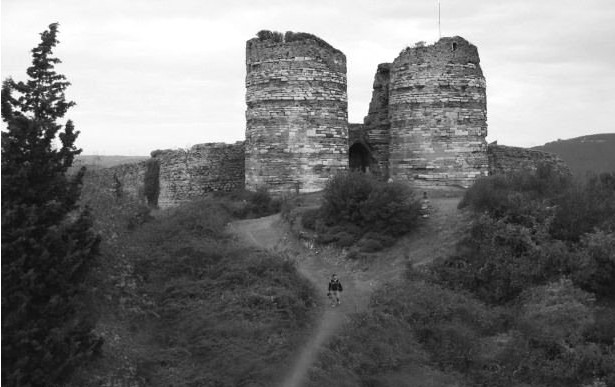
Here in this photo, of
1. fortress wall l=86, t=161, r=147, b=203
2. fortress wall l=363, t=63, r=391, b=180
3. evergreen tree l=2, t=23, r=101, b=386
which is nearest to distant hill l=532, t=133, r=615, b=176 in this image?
fortress wall l=363, t=63, r=391, b=180

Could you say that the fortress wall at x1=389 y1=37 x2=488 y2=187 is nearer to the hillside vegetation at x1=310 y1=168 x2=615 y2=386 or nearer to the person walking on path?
the hillside vegetation at x1=310 y1=168 x2=615 y2=386

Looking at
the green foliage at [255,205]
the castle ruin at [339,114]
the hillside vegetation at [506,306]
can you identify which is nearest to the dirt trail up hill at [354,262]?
the hillside vegetation at [506,306]

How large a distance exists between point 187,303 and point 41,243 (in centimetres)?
386

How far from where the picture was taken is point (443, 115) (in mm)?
24266

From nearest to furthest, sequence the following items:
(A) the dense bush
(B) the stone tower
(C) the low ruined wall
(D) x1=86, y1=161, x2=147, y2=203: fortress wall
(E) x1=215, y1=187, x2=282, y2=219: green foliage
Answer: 1. (A) the dense bush
2. (E) x1=215, y1=187, x2=282, y2=219: green foliage
3. (B) the stone tower
4. (C) the low ruined wall
5. (D) x1=86, y1=161, x2=147, y2=203: fortress wall

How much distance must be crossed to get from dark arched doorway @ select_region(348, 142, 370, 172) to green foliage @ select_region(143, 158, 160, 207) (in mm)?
6723

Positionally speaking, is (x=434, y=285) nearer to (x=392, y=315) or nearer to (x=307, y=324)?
(x=392, y=315)

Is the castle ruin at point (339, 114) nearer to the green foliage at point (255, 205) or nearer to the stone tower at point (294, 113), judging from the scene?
the stone tower at point (294, 113)

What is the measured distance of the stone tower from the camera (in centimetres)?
2361

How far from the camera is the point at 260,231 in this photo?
21656 millimetres

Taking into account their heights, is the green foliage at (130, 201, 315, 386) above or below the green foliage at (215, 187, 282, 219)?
below

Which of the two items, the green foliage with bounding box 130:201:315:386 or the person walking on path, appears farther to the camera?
the person walking on path

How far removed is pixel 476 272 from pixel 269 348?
17.5 ft

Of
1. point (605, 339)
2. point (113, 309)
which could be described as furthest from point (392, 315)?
point (113, 309)
